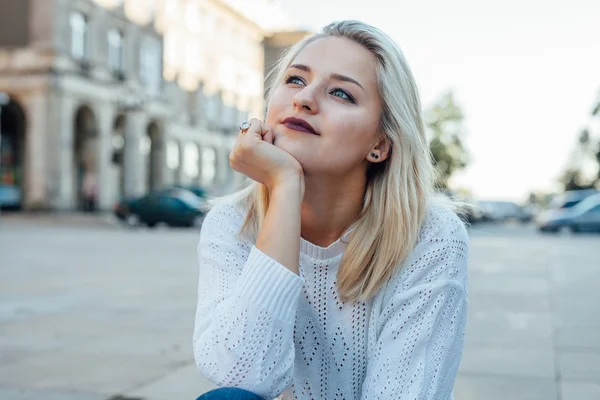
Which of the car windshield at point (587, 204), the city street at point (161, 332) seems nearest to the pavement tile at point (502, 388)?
the city street at point (161, 332)

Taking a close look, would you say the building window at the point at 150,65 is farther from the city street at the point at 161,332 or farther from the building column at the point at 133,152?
the city street at the point at 161,332

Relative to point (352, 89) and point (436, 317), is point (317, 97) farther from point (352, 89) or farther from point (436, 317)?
point (436, 317)

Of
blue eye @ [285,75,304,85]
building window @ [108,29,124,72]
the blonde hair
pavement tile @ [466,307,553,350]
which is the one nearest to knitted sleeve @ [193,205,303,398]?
the blonde hair

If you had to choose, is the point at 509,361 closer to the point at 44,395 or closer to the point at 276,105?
the point at 44,395

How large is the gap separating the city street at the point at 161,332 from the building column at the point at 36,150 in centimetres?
2065

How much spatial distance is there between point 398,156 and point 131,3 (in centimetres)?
3924

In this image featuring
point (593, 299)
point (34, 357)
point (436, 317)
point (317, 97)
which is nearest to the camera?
point (436, 317)

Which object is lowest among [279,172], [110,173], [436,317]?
[110,173]

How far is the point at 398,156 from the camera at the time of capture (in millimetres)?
2311

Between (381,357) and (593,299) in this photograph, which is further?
(593,299)

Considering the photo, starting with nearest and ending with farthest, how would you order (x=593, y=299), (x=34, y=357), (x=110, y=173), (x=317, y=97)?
(x=317, y=97) < (x=34, y=357) < (x=593, y=299) < (x=110, y=173)

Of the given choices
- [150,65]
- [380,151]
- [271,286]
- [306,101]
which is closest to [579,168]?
[150,65]

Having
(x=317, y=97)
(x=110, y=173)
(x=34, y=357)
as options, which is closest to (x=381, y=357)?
(x=317, y=97)

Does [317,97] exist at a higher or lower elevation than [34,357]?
higher
